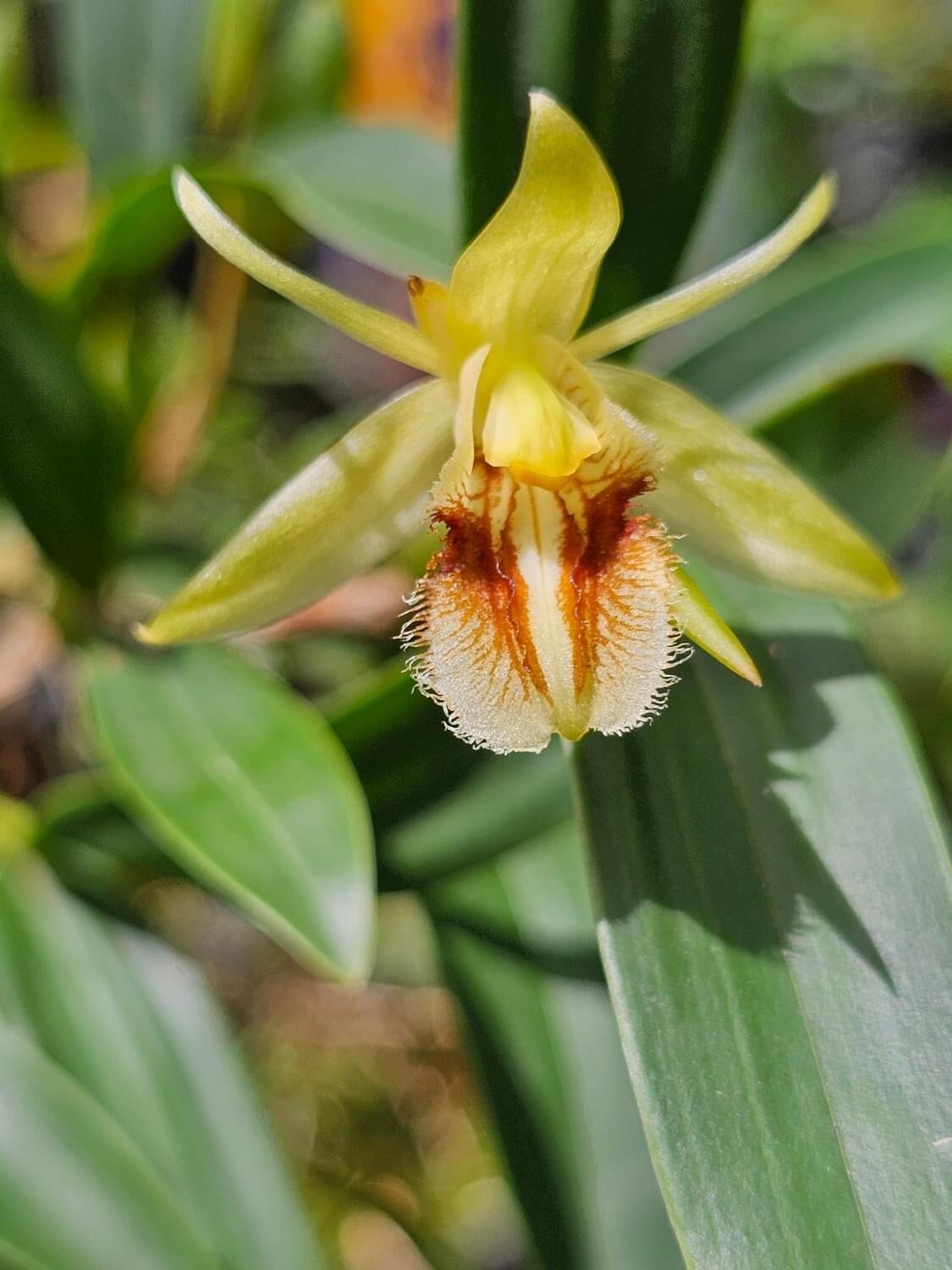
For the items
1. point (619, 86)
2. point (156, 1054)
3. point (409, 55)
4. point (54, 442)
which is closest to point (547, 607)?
point (619, 86)

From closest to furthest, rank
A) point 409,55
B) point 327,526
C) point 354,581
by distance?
point 327,526
point 354,581
point 409,55

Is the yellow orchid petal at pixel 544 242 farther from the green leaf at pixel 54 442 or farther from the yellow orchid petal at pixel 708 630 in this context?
the green leaf at pixel 54 442

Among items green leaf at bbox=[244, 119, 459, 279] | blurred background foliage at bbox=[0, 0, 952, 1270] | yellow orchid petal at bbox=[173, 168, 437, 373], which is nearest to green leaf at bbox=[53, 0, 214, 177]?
blurred background foliage at bbox=[0, 0, 952, 1270]

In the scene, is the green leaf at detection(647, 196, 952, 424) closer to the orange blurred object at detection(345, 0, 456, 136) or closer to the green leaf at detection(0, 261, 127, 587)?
the green leaf at detection(0, 261, 127, 587)

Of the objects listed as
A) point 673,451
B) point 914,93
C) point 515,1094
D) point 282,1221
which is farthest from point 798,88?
point 282,1221

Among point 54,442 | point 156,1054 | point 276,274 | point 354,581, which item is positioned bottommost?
point 156,1054

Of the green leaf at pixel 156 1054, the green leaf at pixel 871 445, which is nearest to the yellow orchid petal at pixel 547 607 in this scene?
the green leaf at pixel 871 445

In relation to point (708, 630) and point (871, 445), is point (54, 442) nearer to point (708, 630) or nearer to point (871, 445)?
point (708, 630)
